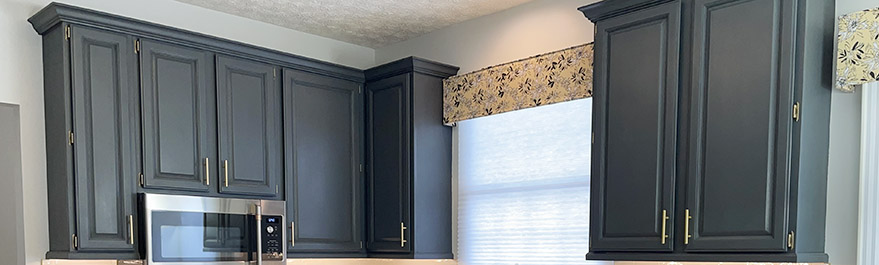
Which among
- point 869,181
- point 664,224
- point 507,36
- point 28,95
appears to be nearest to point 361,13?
point 507,36

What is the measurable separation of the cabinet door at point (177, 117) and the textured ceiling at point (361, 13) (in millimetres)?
449

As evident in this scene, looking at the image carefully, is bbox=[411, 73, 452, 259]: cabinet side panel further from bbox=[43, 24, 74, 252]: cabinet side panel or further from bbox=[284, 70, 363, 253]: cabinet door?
bbox=[43, 24, 74, 252]: cabinet side panel

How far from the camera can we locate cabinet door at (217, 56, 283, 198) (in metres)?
3.22

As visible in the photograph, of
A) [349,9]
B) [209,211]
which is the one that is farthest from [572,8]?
[209,211]

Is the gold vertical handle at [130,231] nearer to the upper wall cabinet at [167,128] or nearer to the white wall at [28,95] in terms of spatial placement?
the upper wall cabinet at [167,128]

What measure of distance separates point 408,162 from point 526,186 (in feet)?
2.02

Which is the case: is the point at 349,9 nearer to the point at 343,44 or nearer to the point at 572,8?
the point at 343,44

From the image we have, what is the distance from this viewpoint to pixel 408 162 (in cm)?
355

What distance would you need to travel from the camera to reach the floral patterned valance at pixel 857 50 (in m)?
2.18

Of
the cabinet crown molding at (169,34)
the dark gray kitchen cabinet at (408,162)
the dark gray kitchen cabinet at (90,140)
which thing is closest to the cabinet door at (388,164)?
the dark gray kitchen cabinet at (408,162)

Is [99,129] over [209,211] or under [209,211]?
over

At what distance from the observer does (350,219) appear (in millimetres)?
3697

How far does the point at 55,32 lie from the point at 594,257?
2.33 meters

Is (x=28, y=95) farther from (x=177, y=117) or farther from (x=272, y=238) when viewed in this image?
(x=272, y=238)
